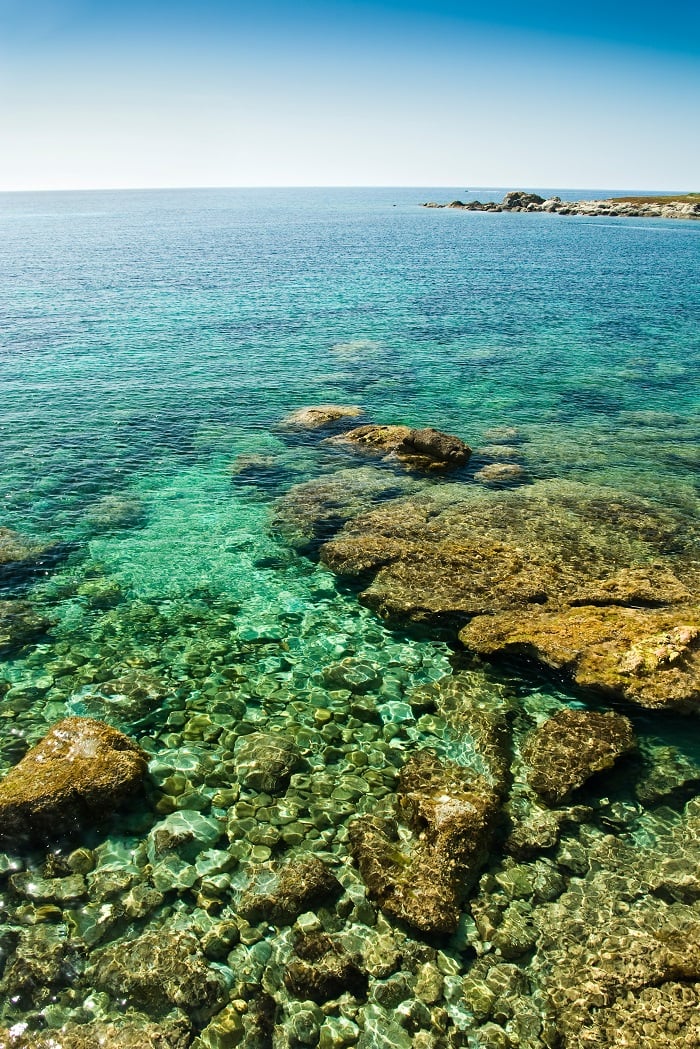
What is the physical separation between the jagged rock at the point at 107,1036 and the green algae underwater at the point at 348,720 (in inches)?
1.6

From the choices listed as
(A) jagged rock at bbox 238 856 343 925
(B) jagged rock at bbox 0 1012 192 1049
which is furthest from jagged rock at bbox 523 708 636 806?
(B) jagged rock at bbox 0 1012 192 1049

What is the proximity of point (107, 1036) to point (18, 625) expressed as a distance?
36.9 ft

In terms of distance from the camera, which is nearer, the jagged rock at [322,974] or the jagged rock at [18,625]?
the jagged rock at [322,974]

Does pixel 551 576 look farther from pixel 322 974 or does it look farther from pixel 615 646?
pixel 322 974

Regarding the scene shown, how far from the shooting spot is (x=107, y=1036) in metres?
8.75

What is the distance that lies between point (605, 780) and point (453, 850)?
3.92 m

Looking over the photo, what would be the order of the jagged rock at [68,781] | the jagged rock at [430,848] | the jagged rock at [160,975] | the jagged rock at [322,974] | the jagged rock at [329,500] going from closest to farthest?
the jagged rock at [160,975]
the jagged rock at [322,974]
the jagged rock at [430,848]
the jagged rock at [68,781]
the jagged rock at [329,500]

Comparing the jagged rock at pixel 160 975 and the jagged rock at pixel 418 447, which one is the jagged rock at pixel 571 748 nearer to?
the jagged rock at pixel 160 975

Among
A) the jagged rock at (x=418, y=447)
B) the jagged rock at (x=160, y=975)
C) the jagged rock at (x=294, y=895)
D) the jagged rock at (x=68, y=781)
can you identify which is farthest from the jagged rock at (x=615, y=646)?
the jagged rock at (x=418, y=447)

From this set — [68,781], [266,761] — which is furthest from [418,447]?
[68,781]

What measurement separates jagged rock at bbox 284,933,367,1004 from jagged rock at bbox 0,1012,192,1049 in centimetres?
161

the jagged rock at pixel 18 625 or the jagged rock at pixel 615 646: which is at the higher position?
the jagged rock at pixel 615 646

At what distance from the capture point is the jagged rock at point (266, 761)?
41.9ft

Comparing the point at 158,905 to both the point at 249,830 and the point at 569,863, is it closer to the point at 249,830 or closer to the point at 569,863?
the point at 249,830
